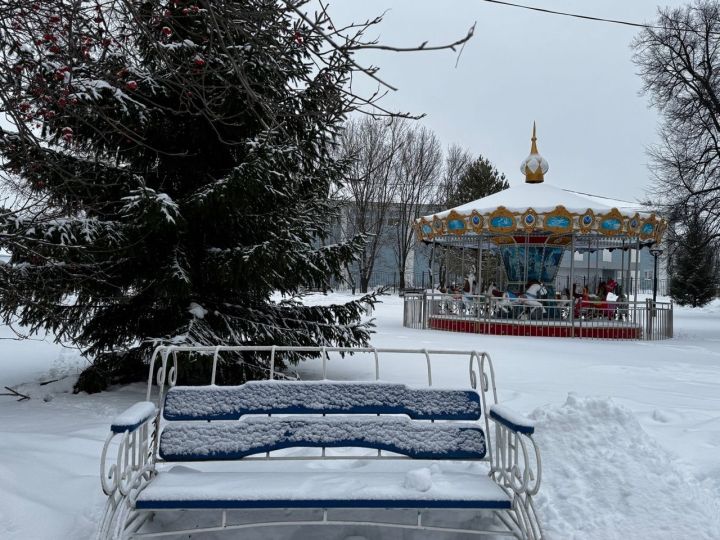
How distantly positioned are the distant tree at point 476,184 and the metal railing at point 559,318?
22.8m

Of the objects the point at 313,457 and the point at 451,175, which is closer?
the point at 313,457

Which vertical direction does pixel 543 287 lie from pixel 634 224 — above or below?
below

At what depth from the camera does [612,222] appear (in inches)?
667

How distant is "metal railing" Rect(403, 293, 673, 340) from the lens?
1650cm

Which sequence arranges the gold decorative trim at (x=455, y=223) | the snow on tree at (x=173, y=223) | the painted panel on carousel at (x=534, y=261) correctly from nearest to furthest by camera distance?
the snow on tree at (x=173, y=223) < the gold decorative trim at (x=455, y=223) < the painted panel on carousel at (x=534, y=261)

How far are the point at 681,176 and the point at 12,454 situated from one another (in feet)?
70.1

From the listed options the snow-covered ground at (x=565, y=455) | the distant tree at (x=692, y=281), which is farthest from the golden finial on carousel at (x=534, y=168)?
the distant tree at (x=692, y=281)

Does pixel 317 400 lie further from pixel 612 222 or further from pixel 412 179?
pixel 412 179

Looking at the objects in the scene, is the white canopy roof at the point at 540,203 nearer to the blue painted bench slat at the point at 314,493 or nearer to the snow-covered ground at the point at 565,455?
the snow-covered ground at the point at 565,455

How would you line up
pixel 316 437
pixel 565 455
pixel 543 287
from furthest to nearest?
pixel 543 287, pixel 565 455, pixel 316 437

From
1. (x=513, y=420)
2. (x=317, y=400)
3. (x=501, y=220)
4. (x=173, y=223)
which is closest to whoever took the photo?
(x=513, y=420)

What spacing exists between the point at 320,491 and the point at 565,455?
7.15ft

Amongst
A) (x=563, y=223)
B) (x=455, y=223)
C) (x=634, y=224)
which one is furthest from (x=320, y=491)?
(x=634, y=224)

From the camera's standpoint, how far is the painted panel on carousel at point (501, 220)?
55.8 feet
